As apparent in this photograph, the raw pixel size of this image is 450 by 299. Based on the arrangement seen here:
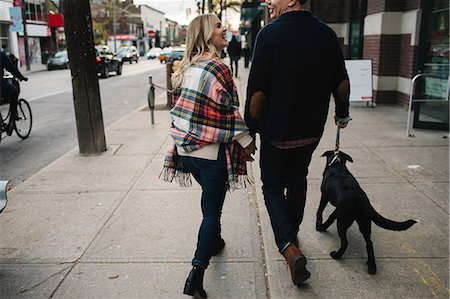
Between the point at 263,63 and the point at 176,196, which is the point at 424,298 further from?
the point at 176,196

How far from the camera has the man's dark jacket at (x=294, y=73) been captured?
287cm

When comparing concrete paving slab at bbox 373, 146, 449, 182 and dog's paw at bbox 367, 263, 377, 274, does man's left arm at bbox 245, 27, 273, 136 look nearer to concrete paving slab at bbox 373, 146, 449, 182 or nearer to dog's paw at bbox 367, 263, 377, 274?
dog's paw at bbox 367, 263, 377, 274

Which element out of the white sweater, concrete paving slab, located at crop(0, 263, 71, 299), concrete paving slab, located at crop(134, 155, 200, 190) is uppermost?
the white sweater

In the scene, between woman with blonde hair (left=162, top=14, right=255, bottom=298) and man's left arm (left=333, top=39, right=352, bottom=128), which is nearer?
woman with blonde hair (left=162, top=14, right=255, bottom=298)

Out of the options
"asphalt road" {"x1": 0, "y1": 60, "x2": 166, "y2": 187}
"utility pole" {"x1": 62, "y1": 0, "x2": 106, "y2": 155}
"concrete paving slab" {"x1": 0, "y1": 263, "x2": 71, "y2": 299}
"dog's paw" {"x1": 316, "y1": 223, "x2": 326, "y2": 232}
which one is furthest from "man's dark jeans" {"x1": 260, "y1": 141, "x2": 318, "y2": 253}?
"utility pole" {"x1": 62, "y1": 0, "x2": 106, "y2": 155}

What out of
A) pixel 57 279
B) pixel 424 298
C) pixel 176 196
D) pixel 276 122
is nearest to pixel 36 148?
pixel 176 196

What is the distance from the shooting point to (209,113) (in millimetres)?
2867

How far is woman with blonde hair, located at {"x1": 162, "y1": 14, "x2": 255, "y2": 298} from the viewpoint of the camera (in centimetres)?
284

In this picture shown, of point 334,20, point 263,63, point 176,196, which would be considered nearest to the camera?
point 263,63

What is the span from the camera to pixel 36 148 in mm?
8086

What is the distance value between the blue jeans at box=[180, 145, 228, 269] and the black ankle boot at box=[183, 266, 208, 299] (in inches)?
1.8

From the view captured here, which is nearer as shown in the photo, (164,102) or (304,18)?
(304,18)

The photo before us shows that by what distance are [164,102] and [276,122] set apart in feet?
35.1

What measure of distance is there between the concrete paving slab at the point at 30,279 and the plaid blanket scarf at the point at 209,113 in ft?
4.67
